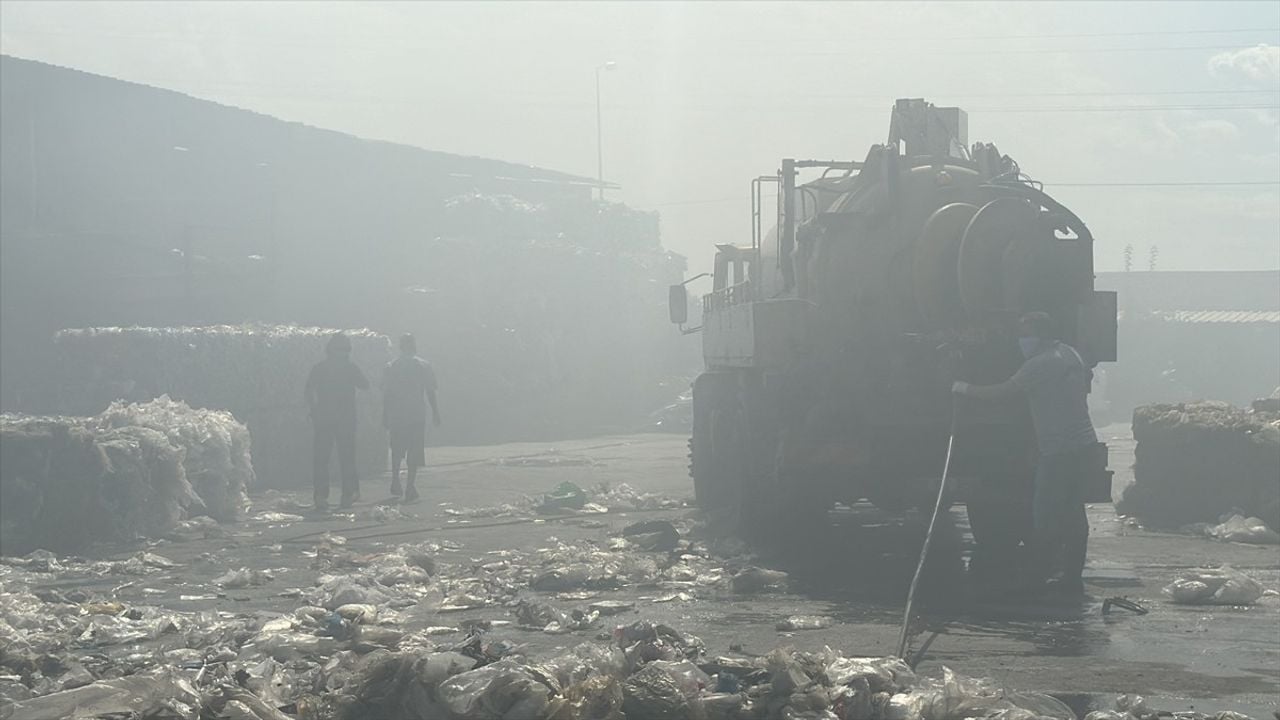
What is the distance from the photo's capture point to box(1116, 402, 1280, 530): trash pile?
13.5m

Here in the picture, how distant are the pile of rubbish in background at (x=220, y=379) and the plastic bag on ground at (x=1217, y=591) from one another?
1330cm

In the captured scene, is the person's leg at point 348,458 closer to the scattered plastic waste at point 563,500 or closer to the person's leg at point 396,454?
the person's leg at point 396,454

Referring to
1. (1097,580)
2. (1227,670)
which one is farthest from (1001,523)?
(1227,670)

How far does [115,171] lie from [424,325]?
834 cm

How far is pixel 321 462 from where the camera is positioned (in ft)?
54.3

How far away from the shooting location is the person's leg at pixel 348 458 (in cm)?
1670

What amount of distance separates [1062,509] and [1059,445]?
1.42ft

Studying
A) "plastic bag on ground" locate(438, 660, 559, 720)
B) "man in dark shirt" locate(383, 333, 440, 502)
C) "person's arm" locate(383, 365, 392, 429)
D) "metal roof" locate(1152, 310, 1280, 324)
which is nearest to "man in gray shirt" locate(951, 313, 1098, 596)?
"plastic bag on ground" locate(438, 660, 559, 720)

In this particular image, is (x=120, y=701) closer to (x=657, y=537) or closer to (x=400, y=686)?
(x=400, y=686)

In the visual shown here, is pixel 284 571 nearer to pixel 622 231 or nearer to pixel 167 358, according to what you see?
pixel 167 358

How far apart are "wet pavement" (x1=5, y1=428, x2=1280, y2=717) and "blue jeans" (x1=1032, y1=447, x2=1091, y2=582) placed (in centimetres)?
45

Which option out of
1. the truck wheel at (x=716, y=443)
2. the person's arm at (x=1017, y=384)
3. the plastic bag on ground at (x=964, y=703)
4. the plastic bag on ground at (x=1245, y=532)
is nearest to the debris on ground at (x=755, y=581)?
the person's arm at (x=1017, y=384)

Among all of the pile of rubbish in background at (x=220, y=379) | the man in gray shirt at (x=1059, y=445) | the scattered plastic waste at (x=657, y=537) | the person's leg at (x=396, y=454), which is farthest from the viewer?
the pile of rubbish in background at (x=220, y=379)

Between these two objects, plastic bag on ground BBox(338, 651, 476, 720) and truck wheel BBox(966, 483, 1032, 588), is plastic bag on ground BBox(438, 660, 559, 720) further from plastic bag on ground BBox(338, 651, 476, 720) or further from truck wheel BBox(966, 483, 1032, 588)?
truck wheel BBox(966, 483, 1032, 588)
